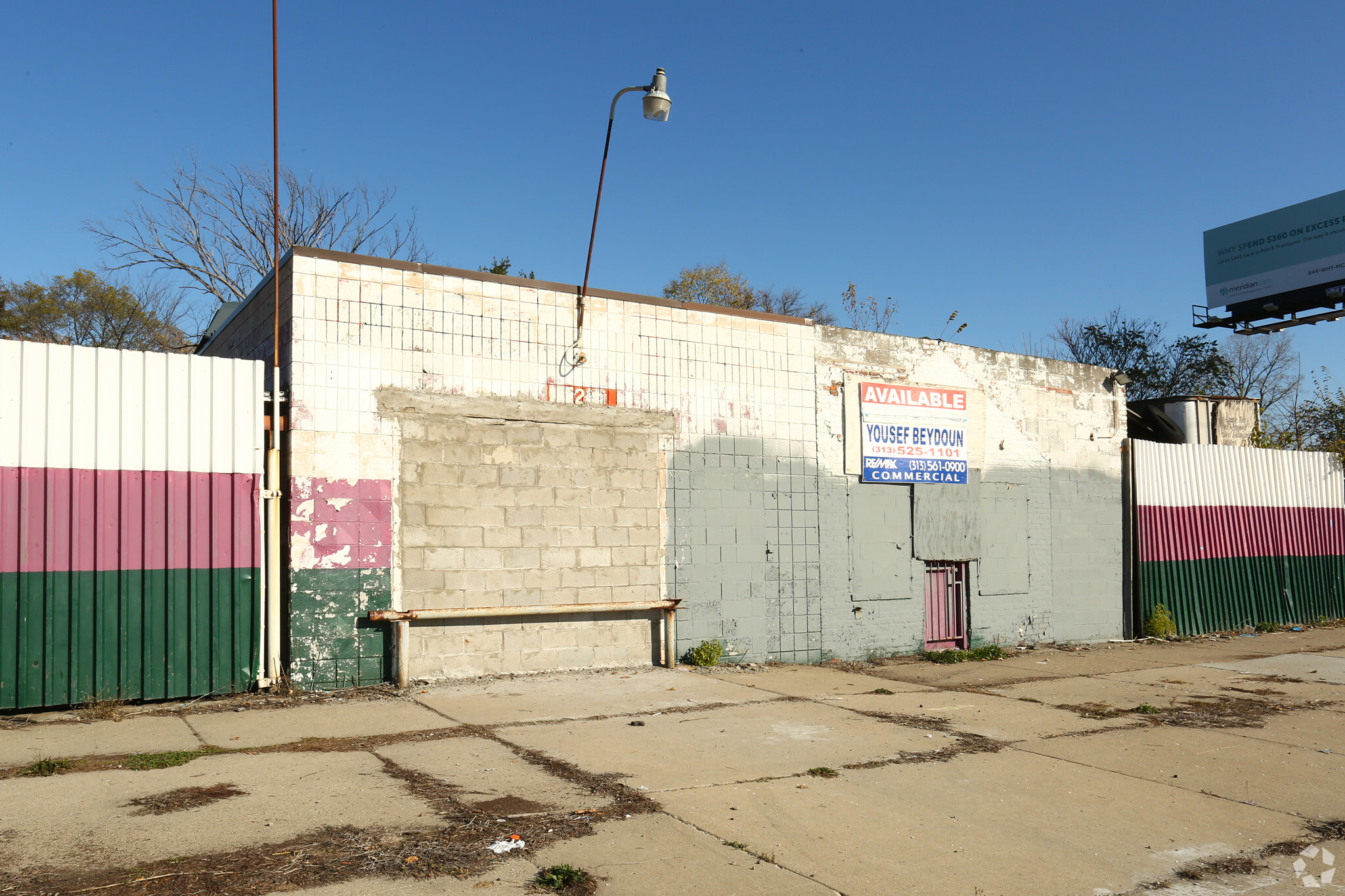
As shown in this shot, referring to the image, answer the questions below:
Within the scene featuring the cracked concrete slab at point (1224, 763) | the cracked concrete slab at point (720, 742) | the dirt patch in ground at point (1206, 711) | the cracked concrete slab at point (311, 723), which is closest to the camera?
the cracked concrete slab at point (1224, 763)

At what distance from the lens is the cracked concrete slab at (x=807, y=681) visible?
10383mm

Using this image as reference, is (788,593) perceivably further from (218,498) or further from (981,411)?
(218,498)

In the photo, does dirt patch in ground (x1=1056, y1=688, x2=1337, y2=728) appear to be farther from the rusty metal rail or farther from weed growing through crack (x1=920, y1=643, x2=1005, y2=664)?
the rusty metal rail

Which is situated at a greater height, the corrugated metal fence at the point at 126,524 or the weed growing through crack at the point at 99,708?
the corrugated metal fence at the point at 126,524

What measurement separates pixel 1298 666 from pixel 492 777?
1176cm

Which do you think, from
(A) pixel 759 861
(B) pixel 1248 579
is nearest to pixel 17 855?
(A) pixel 759 861

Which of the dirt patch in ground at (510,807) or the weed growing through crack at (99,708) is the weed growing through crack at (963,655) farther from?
the weed growing through crack at (99,708)

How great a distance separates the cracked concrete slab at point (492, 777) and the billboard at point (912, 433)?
7.79m

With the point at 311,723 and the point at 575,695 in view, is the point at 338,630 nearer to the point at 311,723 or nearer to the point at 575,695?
the point at 311,723

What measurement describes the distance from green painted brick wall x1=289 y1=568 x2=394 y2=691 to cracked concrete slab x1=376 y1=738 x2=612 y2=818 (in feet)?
8.39

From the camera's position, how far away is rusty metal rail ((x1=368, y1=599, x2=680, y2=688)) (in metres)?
9.66

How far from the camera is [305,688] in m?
9.30

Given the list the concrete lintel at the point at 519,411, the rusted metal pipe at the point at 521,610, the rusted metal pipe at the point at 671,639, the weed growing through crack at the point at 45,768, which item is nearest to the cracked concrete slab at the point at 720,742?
the rusted metal pipe at the point at 521,610

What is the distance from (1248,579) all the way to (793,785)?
15220 millimetres
